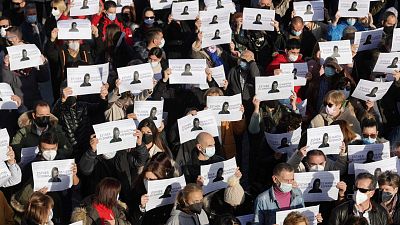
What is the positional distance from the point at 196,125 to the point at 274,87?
1464 millimetres

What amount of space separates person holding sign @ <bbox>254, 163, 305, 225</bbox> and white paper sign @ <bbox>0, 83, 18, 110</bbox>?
13.9ft

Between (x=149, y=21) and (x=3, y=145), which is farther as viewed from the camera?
(x=149, y=21)

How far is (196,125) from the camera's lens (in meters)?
12.7

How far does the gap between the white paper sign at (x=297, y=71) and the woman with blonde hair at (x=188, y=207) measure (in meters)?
4.25

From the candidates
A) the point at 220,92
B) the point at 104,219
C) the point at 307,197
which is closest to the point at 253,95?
the point at 220,92

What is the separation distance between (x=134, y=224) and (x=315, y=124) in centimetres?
320

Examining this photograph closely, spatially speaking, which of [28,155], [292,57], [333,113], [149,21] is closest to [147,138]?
[28,155]

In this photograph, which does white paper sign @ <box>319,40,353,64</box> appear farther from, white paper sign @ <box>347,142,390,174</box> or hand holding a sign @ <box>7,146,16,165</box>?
hand holding a sign @ <box>7,146,16,165</box>

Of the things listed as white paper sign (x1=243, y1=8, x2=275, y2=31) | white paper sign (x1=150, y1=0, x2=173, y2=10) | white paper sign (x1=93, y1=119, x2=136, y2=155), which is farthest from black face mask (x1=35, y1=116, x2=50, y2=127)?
white paper sign (x1=150, y1=0, x2=173, y2=10)

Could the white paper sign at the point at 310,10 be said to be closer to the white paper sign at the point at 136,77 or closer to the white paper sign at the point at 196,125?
the white paper sign at the point at 136,77

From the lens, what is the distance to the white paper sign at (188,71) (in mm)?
13930

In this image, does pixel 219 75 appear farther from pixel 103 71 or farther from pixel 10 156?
pixel 10 156

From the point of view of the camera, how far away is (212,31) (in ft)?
49.9

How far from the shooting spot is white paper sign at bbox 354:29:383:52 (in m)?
15.3
